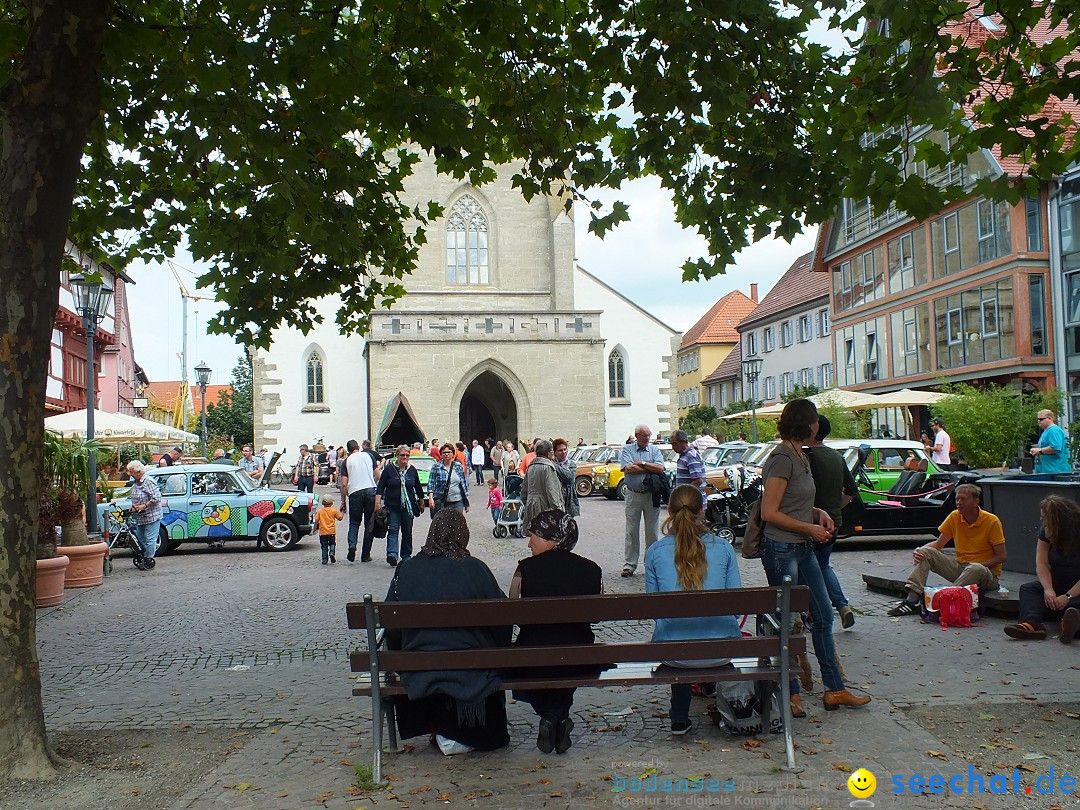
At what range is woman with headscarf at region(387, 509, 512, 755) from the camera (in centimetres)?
522

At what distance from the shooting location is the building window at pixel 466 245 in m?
47.2

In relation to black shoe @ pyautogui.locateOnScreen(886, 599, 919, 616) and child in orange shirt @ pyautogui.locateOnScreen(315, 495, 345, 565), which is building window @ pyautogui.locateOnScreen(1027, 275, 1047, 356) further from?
black shoe @ pyautogui.locateOnScreen(886, 599, 919, 616)

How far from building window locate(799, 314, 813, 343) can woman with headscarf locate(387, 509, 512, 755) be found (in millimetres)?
50937

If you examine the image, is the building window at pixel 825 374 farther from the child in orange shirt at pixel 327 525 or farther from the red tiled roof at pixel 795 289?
the child in orange shirt at pixel 327 525

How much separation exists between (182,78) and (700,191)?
14.2ft

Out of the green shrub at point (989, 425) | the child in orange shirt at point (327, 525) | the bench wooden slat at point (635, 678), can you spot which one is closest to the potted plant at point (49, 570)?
the child in orange shirt at point (327, 525)

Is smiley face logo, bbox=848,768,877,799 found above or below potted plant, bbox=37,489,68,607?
below

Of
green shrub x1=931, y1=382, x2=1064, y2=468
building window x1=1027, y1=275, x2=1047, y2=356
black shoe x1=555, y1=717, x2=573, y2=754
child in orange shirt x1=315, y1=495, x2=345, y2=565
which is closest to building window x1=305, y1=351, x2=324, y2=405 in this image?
building window x1=1027, y1=275, x2=1047, y2=356

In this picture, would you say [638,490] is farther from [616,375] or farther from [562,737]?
[616,375]

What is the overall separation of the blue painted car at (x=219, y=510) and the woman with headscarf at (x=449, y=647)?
12.8 meters

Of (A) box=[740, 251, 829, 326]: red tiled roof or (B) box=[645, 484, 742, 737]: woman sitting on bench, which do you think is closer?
(B) box=[645, 484, 742, 737]: woman sitting on bench

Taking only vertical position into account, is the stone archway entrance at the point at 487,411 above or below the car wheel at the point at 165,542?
above

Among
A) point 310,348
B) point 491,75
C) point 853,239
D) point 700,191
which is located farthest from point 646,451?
point 310,348

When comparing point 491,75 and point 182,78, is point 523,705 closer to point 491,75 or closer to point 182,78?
point 182,78
